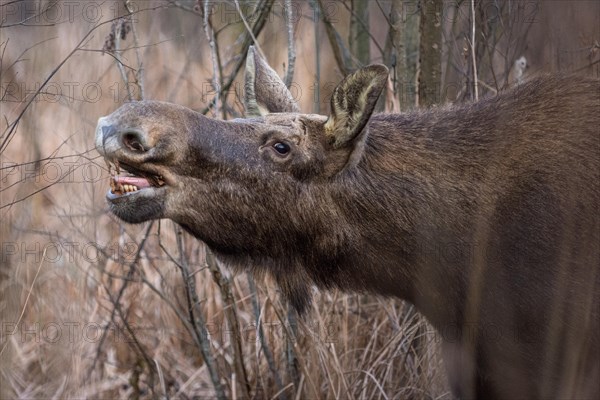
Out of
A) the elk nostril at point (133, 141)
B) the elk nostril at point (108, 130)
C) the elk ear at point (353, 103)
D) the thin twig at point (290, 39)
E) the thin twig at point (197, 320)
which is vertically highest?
the thin twig at point (290, 39)

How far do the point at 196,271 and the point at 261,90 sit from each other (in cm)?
154

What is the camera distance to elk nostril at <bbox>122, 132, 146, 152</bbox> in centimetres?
407

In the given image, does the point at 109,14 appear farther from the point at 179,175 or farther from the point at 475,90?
the point at 179,175

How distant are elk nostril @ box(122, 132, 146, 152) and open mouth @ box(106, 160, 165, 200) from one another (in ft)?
0.49

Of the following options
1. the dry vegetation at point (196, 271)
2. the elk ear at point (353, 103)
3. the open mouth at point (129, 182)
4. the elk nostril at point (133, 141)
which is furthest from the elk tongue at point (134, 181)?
the elk ear at point (353, 103)

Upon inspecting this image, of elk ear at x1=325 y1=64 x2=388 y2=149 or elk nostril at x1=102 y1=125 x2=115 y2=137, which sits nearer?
elk nostril at x1=102 y1=125 x2=115 y2=137

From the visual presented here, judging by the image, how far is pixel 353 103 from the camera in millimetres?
4508

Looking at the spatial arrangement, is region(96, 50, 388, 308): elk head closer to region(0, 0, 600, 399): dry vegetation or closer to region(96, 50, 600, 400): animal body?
region(96, 50, 600, 400): animal body

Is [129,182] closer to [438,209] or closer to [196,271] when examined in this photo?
[438,209]

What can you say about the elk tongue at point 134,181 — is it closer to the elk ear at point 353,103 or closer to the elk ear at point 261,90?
the elk ear at point 353,103

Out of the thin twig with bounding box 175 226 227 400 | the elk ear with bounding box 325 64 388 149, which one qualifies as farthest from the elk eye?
the thin twig with bounding box 175 226 227 400

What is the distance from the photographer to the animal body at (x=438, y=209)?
4.45m

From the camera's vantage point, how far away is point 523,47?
6758mm

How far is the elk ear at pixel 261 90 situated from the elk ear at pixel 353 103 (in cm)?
65
